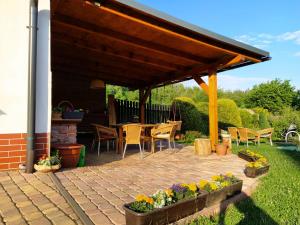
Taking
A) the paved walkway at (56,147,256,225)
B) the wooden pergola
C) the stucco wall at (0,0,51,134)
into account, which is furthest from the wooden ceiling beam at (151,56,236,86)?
the stucco wall at (0,0,51,134)

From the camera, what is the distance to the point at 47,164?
413cm

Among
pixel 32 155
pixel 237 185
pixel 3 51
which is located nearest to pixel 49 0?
pixel 3 51

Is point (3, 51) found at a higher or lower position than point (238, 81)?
lower

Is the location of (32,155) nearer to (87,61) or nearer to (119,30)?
(119,30)

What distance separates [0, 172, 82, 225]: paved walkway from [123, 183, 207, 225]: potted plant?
523 millimetres

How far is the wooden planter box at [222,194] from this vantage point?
126 inches

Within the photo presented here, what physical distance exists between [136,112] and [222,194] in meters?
8.63

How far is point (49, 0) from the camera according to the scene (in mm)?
4457

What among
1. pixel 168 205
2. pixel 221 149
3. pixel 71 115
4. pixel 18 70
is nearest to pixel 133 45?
pixel 71 115

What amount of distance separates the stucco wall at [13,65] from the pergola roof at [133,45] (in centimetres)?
70

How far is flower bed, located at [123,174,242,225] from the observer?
7.95 ft

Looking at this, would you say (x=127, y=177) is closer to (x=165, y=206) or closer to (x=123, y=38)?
(x=165, y=206)

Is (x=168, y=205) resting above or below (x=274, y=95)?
below

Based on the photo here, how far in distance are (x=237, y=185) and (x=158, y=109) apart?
9.25 m
